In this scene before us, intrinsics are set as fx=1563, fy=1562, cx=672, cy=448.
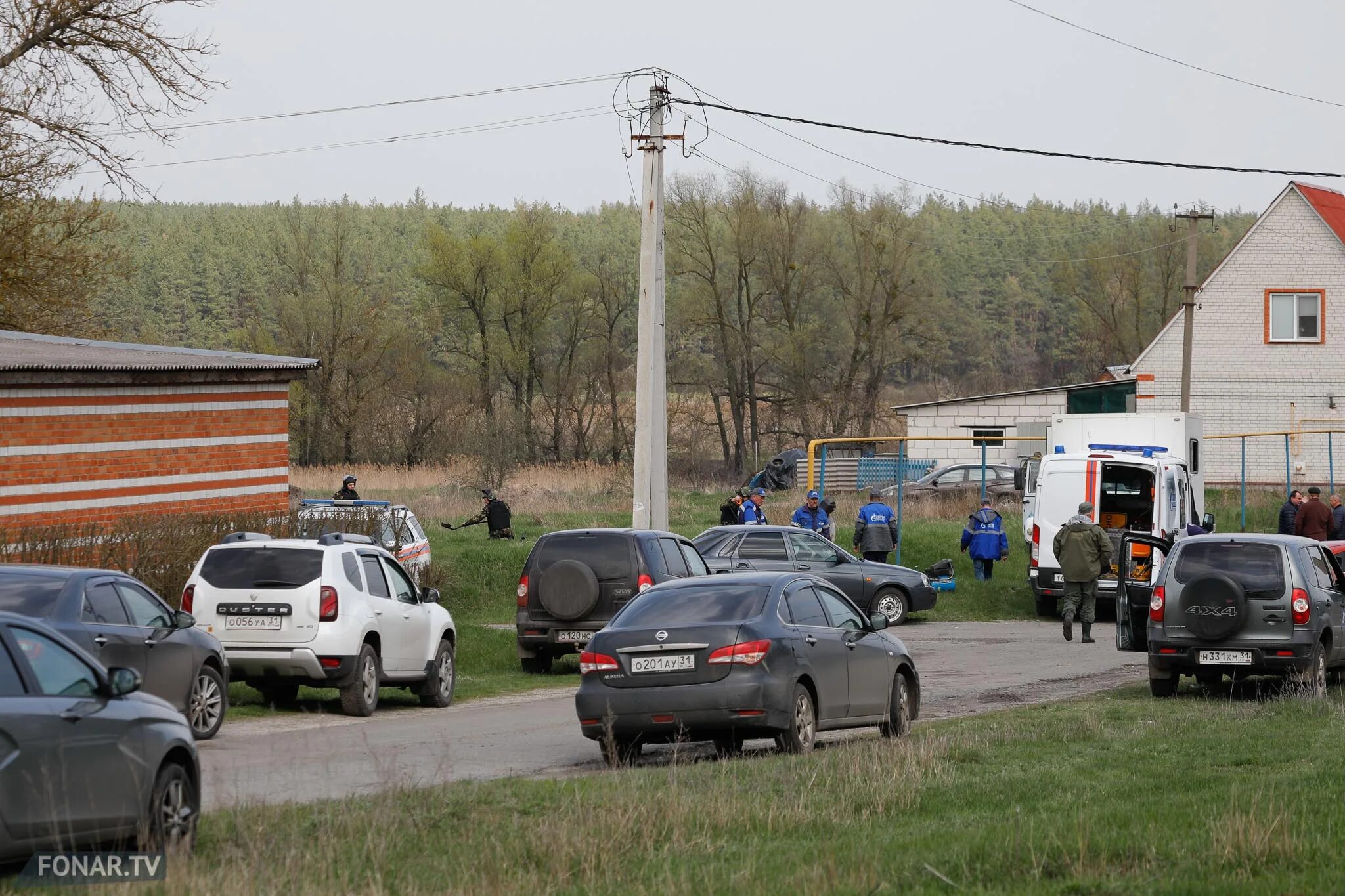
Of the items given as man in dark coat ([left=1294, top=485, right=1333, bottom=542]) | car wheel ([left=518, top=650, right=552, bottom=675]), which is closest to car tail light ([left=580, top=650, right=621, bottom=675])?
car wheel ([left=518, top=650, right=552, bottom=675])

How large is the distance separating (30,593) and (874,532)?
2014 centimetres

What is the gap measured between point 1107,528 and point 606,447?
152 feet

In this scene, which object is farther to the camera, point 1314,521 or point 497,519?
point 1314,521

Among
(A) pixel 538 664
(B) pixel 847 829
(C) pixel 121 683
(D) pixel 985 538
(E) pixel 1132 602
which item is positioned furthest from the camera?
(D) pixel 985 538

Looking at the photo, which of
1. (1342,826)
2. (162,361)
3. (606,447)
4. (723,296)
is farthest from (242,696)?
(606,447)

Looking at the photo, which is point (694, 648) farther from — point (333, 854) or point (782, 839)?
point (333, 854)

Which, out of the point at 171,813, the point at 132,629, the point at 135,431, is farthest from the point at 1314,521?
the point at 171,813

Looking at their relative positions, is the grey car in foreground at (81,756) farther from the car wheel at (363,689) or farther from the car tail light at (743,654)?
the car wheel at (363,689)

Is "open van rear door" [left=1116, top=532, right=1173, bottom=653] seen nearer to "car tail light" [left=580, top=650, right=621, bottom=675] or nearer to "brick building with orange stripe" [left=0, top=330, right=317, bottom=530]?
"car tail light" [left=580, top=650, right=621, bottom=675]

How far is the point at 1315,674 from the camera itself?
15.7 m

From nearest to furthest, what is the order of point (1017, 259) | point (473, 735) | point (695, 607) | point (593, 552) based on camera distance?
1. point (695, 607)
2. point (473, 735)
3. point (593, 552)
4. point (1017, 259)

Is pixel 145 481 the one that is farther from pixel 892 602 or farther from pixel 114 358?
pixel 892 602

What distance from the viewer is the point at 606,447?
7362cm

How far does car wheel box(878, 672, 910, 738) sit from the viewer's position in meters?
13.6
